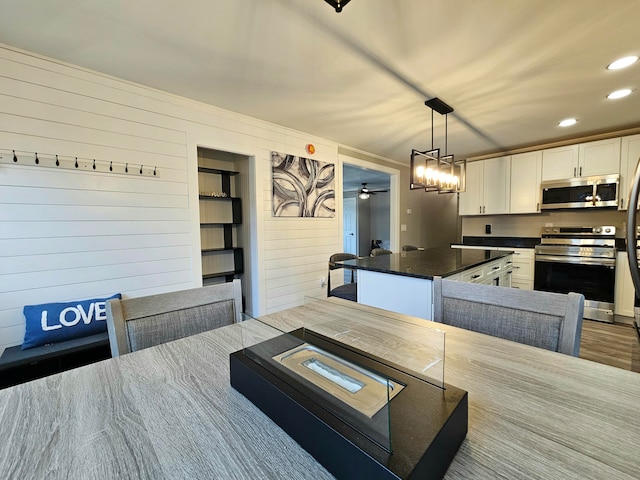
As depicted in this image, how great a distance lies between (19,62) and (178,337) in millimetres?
2280

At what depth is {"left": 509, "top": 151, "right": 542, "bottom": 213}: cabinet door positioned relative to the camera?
414cm

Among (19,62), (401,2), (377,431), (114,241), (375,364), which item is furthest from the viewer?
(114,241)

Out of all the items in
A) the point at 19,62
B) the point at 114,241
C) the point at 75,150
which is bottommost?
the point at 114,241

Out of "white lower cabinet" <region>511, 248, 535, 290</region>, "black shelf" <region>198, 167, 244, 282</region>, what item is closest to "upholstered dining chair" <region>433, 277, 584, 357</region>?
"black shelf" <region>198, 167, 244, 282</region>

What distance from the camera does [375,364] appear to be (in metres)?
0.69

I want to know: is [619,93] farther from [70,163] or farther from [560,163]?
[70,163]

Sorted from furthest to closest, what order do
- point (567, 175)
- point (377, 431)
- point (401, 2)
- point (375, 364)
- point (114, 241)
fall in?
point (567, 175)
point (114, 241)
point (401, 2)
point (375, 364)
point (377, 431)

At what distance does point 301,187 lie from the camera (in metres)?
3.61

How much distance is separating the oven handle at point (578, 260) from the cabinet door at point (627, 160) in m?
0.80

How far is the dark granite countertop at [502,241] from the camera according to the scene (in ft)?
14.5

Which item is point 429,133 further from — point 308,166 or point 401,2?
point 401,2

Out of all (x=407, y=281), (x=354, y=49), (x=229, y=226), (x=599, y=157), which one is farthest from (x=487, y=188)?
(x=229, y=226)

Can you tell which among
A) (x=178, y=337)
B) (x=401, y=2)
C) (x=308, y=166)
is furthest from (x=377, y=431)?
(x=308, y=166)

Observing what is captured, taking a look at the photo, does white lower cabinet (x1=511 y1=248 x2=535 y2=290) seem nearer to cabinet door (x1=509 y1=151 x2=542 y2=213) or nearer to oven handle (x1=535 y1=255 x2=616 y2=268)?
oven handle (x1=535 y1=255 x2=616 y2=268)
